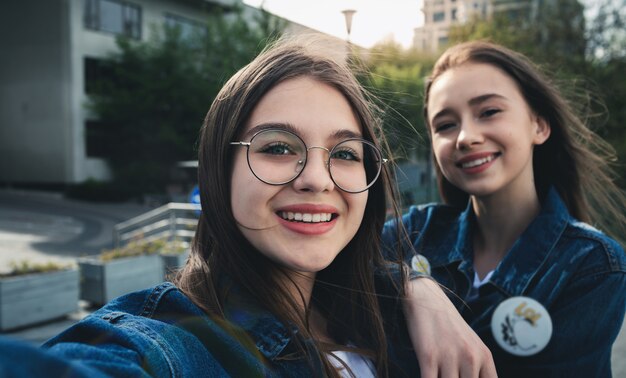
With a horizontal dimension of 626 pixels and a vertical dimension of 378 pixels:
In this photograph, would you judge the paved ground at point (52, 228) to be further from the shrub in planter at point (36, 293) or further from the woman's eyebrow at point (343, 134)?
the woman's eyebrow at point (343, 134)

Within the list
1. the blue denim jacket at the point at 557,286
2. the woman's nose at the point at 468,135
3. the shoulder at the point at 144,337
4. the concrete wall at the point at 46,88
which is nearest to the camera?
the shoulder at the point at 144,337

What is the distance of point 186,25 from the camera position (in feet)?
87.2

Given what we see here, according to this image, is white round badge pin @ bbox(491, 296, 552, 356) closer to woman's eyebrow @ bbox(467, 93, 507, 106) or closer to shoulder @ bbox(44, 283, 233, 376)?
woman's eyebrow @ bbox(467, 93, 507, 106)

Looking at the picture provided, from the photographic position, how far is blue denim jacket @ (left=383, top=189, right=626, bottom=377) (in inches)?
73.8

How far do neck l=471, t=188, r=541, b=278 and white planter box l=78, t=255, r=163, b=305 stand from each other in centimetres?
564

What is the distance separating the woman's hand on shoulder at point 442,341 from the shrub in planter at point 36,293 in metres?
5.62

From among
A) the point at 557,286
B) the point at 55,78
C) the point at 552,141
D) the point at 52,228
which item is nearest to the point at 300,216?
the point at 557,286

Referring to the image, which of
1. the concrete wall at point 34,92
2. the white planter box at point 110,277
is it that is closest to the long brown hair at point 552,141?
the white planter box at point 110,277

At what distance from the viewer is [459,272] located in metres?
2.40

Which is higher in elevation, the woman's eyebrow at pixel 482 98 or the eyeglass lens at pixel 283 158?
the woman's eyebrow at pixel 482 98

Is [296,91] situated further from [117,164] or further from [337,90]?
[117,164]

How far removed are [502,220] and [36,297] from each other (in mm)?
5678

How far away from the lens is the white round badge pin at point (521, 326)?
191 centimetres

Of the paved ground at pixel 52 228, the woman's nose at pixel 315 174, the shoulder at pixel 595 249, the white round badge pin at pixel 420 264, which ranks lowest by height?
the paved ground at pixel 52 228
